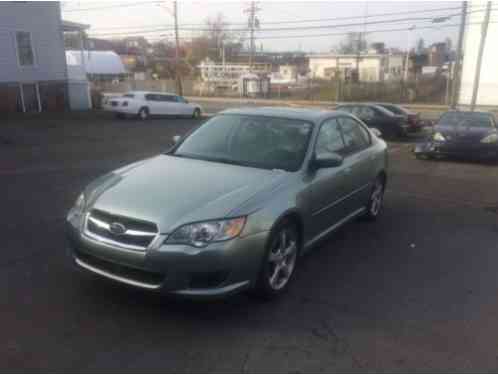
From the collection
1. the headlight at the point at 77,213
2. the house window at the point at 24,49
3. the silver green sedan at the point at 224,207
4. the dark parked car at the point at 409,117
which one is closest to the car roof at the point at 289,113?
the silver green sedan at the point at 224,207

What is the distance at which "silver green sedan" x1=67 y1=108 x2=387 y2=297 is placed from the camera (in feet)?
10.9

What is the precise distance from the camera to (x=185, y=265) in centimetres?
327

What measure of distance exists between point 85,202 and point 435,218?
4993 mm

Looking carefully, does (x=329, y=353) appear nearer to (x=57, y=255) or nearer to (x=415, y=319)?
(x=415, y=319)

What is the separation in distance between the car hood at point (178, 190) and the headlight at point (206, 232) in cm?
5

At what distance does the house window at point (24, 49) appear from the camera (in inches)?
859

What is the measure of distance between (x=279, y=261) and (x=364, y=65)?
64.0 meters

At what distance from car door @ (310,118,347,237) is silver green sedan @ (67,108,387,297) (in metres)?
0.01

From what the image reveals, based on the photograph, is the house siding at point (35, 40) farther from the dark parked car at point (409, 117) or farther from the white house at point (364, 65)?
the white house at point (364, 65)

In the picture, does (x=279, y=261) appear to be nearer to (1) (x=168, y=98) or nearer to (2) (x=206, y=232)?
(2) (x=206, y=232)

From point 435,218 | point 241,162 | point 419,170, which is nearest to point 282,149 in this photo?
point 241,162

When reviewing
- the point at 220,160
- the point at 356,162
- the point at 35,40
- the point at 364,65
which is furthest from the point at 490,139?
the point at 364,65

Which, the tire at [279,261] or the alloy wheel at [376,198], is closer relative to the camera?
the tire at [279,261]

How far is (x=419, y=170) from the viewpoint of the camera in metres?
10.8
